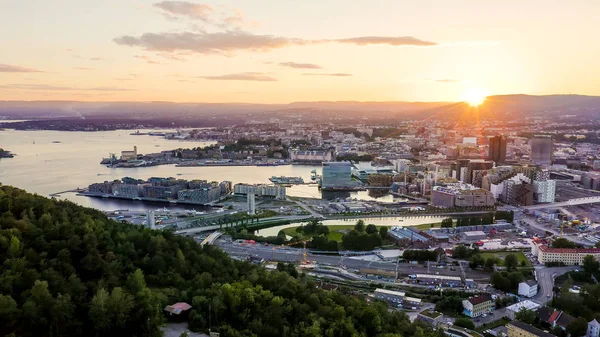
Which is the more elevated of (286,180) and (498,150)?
(498,150)

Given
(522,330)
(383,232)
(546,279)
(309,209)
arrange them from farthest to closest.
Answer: (309,209)
(383,232)
(546,279)
(522,330)

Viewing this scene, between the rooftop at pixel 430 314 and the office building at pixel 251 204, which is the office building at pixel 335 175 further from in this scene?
the rooftop at pixel 430 314

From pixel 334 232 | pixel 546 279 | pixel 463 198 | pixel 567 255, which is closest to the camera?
pixel 546 279

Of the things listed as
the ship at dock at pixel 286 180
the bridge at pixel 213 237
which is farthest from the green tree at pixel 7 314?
the ship at dock at pixel 286 180

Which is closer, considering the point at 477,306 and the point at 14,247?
the point at 14,247

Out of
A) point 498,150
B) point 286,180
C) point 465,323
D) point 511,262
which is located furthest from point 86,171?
point 465,323

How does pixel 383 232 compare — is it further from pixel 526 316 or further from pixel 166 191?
pixel 166 191

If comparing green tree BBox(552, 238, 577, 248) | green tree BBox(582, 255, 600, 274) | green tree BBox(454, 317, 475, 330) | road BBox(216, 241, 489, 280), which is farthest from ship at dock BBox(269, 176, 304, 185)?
green tree BBox(454, 317, 475, 330)

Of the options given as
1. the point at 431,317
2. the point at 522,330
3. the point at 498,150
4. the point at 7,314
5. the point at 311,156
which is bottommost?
the point at 431,317

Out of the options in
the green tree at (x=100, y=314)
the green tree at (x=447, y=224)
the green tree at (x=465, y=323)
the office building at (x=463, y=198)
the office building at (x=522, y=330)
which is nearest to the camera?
the green tree at (x=100, y=314)
